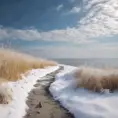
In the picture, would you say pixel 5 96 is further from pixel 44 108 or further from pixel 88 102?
pixel 88 102

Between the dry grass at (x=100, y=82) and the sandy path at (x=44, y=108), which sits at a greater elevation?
the dry grass at (x=100, y=82)

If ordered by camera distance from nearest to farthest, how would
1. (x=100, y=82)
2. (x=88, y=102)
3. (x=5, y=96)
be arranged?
(x=5, y=96)
(x=88, y=102)
(x=100, y=82)

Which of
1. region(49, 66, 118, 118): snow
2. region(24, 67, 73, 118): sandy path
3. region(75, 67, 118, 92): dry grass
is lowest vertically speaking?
region(24, 67, 73, 118): sandy path

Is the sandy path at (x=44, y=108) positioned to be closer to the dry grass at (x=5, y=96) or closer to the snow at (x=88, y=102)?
the snow at (x=88, y=102)

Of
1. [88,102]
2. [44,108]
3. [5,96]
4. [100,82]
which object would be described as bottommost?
[44,108]

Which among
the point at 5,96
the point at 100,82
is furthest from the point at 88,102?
the point at 5,96

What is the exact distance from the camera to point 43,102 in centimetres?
657

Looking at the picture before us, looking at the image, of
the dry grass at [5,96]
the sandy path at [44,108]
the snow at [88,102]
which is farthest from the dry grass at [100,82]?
the dry grass at [5,96]

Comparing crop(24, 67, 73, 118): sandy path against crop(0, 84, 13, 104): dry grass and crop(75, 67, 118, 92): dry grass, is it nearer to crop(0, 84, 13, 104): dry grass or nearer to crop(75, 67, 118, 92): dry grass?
crop(0, 84, 13, 104): dry grass

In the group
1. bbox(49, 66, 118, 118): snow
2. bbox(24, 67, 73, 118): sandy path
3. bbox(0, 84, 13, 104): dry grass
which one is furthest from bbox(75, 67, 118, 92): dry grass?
bbox(0, 84, 13, 104): dry grass

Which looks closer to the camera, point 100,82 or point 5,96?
point 5,96

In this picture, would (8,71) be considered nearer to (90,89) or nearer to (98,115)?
(90,89)

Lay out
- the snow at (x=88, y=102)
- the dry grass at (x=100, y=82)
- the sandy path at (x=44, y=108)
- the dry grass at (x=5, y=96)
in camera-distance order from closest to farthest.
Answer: the snow at (x=88, y=102)
the sandy path at (x=44, y=108)
the dry grass at (x=5, y=96)
the dry grass at (x=100, y=82)

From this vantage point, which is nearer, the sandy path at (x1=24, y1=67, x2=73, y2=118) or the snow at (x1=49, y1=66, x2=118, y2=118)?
the snow at (x1=49, y1=66, x2=118, y2=118)
